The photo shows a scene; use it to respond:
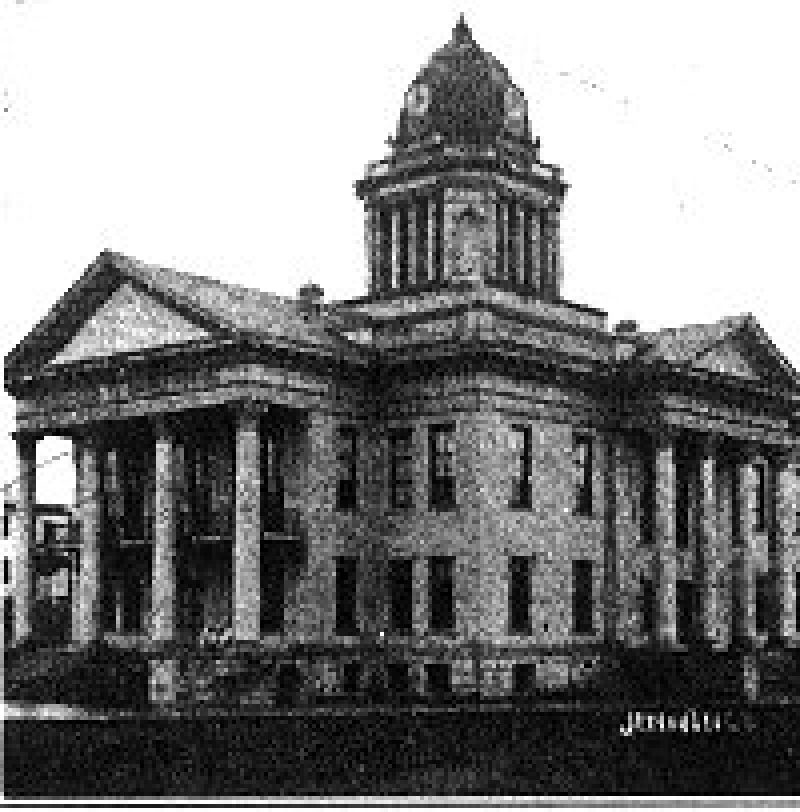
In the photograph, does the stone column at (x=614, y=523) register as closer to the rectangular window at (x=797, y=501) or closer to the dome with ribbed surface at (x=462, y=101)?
the dome with ribbed surface at (x=462, y=101)

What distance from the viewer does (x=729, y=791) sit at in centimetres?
3181

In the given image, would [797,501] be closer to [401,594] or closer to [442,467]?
[442,467]

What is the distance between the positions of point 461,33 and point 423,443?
12.5 m

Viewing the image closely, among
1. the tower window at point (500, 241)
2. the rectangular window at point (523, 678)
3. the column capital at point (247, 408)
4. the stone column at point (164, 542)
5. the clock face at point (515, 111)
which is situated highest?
the clock face at point (515, 111)

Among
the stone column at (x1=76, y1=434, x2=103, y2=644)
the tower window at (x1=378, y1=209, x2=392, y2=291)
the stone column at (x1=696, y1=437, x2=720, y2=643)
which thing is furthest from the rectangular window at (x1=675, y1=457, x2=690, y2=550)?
the stone column at (x1=76, y1=434, x2=103, y2=644)

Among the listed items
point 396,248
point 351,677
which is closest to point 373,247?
point 396,248

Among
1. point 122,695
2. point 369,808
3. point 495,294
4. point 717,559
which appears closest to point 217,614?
point 122,695

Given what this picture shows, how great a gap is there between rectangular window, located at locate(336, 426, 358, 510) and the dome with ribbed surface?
9549 millimetres

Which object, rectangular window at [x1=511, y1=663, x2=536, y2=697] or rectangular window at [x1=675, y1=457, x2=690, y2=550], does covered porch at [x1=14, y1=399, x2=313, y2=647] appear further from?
rectangular window at [x1=675, y1=457, x2=690, y2=550]

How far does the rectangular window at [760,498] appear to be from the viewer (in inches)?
2203

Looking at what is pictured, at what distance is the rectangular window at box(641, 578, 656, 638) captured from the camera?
167 ft

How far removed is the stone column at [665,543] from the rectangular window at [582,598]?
1.85 m

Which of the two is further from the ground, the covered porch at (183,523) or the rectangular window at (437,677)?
the covered porch at (183,523)

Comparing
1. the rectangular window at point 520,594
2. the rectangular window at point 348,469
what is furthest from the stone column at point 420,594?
the rectangular window at point 348,469
